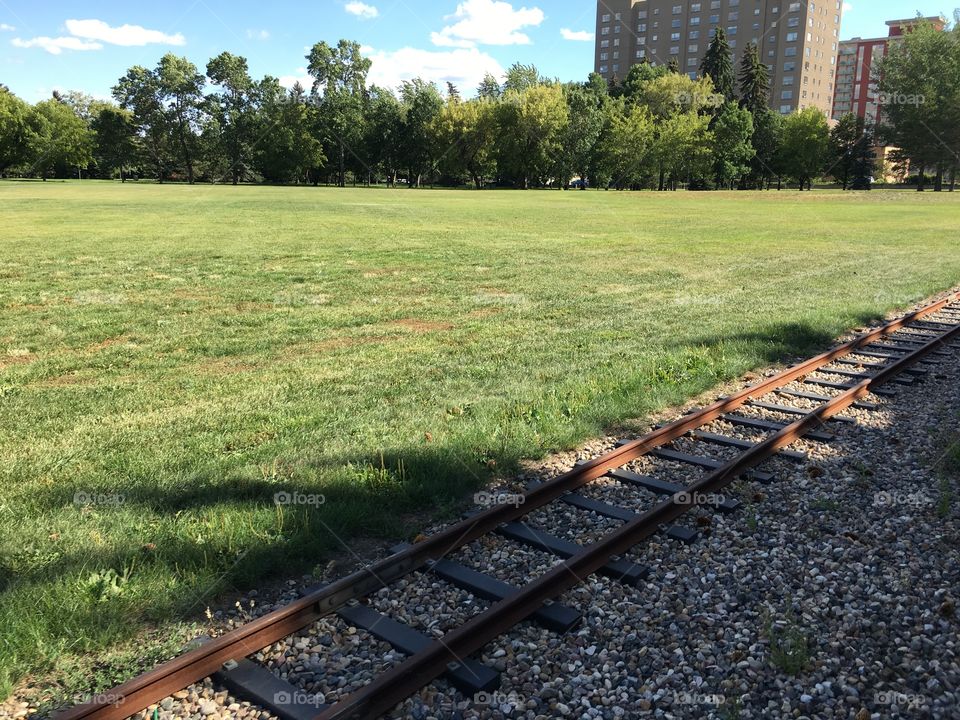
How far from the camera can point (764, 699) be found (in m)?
3.54

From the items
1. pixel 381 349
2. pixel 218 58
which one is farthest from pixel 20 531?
pixel 218 58

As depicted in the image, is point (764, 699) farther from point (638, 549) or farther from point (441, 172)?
point (441, 172)

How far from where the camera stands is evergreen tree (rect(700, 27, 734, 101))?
111 m

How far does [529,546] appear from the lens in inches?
198

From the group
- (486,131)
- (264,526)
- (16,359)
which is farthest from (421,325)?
(486,131)

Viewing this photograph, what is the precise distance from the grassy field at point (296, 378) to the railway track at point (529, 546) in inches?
23.4

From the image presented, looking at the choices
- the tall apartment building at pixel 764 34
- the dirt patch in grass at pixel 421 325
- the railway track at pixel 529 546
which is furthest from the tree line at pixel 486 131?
the railway track at pixel 529 546

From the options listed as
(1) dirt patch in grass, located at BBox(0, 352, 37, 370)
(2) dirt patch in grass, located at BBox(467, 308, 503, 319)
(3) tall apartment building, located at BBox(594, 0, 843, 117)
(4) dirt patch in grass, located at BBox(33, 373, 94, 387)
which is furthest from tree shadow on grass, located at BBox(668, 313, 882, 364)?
(3) tall apartment building, located at BBox(594, 0, 843, 117)

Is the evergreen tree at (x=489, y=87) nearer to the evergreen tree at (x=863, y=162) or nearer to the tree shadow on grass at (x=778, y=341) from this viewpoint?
the evergreen tree at (x=863, y=162)

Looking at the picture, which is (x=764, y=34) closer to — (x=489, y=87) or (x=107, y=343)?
(x=489, y=87)

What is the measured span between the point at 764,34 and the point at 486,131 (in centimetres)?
7864

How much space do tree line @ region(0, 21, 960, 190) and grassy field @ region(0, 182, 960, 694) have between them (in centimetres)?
7342

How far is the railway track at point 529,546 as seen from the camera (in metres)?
3.46

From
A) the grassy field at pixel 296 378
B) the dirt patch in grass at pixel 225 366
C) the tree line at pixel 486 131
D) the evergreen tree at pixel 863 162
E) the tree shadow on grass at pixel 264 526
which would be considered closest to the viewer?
the tree shadow on grass at pixel 264 526
